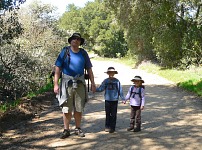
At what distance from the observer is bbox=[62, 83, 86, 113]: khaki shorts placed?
607 cm

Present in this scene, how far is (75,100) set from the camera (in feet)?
20.1

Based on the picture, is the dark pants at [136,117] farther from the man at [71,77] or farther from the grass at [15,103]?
the grass at [15,103]

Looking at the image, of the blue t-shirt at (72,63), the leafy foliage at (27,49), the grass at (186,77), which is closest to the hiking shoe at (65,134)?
the blue t-shirt at (72,63)

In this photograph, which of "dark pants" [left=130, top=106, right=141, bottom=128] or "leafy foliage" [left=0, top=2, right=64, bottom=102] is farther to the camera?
"leafy foliage" [left=0, top=2, right=64, bottom=102]

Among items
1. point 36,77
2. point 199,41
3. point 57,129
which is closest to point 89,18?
point 199,41

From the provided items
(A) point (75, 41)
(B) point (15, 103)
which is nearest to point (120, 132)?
(A) point (75, 41)

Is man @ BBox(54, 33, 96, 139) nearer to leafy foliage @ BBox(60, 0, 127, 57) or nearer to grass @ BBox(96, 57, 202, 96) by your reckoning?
grass @ BBox(96, 57, 202, 96)

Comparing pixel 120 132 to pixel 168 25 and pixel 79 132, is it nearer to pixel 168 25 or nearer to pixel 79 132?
pixel 79 132

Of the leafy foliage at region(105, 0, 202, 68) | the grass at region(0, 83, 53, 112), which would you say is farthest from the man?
the leafy foliage at region(105, 0, 202, 68)

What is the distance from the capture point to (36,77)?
11.6m

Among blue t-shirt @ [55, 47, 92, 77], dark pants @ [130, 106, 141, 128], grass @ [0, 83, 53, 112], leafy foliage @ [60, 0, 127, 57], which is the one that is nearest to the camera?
blue t-shirt @ [55, 47, 92, 77]

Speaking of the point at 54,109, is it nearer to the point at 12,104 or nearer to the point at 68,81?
the point at 12,104

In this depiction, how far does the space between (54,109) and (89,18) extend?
62.4 metres

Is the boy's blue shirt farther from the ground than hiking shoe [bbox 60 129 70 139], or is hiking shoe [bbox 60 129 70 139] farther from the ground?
the boy's blue shirt
